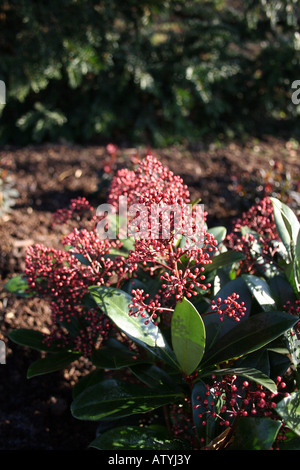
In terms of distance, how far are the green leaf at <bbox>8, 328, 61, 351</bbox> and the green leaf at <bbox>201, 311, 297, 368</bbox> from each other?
859 millimetres

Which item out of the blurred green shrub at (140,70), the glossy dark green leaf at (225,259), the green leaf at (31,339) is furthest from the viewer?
the blurred green shrub at (140,70)

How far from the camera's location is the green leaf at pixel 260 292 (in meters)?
1.89

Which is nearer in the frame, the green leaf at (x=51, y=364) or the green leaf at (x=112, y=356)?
the green leaf at (x=112, y=356)

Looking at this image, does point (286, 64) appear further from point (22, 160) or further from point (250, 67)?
point (22, 160)

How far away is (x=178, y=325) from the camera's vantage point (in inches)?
70.7

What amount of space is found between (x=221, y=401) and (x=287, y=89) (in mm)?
4697

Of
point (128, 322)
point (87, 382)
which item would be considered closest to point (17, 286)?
point (87, 382)

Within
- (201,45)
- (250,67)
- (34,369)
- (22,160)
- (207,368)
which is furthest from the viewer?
(250,67)

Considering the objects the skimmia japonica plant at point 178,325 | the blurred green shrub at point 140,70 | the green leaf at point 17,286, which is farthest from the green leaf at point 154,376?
the blurred green shrub at point 140,70

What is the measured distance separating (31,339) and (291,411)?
4.52 ft

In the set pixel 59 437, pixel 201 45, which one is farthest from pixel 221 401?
pixel 201 45

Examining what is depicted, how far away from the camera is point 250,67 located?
18.5 feet

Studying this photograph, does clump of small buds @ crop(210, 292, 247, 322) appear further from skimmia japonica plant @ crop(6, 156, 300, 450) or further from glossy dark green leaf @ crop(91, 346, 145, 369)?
glossy dark green leaf @ crop(91, 346, 145, 369)

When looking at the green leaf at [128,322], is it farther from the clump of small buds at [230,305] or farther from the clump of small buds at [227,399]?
the clump of small buds at [230,305]
